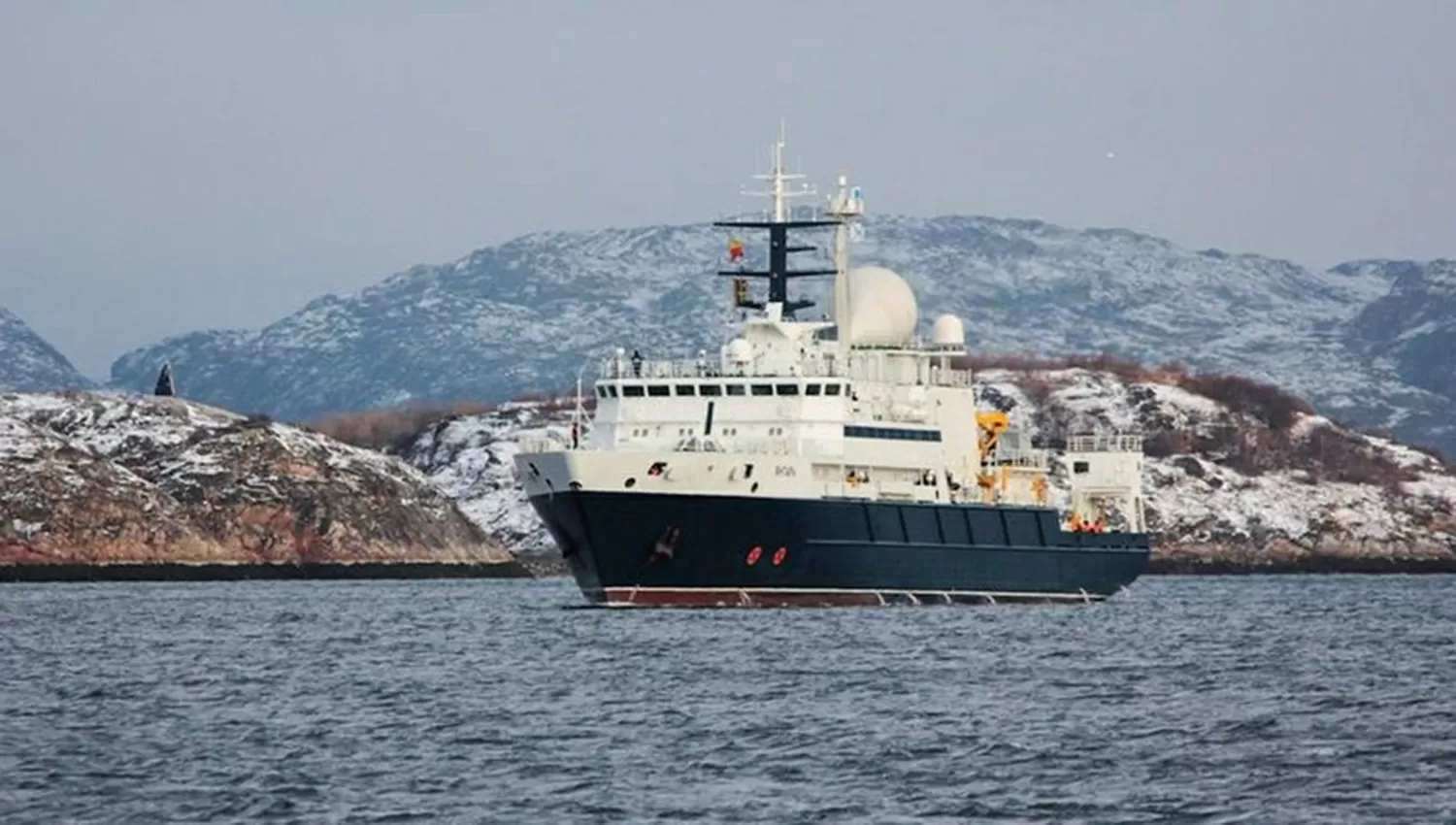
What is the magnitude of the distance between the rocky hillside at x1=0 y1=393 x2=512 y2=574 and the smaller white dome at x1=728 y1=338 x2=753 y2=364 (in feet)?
161

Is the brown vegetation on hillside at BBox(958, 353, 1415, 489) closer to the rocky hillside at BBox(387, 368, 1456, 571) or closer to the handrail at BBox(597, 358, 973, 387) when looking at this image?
the rocky hillside at BBox(387, 368, 1456, 571)

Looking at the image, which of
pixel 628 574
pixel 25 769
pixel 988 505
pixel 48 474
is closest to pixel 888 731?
pixel 25 769

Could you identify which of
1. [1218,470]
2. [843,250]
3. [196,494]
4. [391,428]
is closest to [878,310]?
[843,250]

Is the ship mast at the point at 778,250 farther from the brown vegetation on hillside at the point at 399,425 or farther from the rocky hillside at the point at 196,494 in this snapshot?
the brown vegetation on hillside at the point at 399,425

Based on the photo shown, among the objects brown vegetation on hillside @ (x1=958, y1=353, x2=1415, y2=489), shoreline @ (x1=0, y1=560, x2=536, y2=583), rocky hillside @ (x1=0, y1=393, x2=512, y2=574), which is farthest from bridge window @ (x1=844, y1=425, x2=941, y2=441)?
brown vegetation on hillside @ (x1=958, y1=353, x2=1415, y2=489)

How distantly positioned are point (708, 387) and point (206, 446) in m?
59.3

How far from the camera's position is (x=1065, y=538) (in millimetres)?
90000

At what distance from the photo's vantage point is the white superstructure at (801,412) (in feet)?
253

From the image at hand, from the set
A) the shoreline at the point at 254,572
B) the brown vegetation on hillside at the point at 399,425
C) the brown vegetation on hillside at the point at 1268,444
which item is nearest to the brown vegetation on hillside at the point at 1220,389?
the brown vegetation on hillside at the point at 1268,444

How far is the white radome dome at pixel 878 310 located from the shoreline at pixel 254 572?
1724 inches

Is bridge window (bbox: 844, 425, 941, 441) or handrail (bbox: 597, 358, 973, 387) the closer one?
handrail (bbox: 597, 358, 973, 387)

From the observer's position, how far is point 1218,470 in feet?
559

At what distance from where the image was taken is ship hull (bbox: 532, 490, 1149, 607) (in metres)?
76.0

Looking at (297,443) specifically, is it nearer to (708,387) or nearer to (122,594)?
(122,594)
